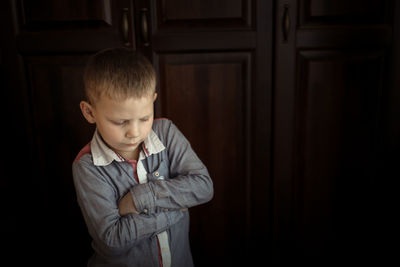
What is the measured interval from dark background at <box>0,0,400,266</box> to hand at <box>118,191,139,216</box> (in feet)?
1.97

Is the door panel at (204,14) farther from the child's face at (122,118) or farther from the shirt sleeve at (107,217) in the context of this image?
the shirt sleeve at (107,217)

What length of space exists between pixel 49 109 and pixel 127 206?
2.53 ft

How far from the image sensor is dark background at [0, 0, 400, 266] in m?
1.40

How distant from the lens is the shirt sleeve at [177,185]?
0.94m

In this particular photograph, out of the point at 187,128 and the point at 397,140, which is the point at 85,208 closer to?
the point at 187,128

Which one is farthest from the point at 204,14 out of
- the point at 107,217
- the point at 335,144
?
the point at 107,217

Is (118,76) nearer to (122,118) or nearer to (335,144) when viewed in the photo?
(122,118)

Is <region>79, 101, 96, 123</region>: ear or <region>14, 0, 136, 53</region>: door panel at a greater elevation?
<region>14, 0, 136, 53</region>: door panel

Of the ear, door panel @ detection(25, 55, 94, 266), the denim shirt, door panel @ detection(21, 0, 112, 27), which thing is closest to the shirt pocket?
the denim shirt

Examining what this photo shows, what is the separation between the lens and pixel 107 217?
35.9 inches

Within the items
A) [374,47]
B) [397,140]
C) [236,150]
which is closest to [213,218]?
[236,150]

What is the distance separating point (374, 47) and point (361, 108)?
24cm

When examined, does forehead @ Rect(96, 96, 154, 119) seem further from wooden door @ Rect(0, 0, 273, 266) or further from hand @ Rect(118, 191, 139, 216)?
wooden door @ Rect(0, 0, 273, 266)

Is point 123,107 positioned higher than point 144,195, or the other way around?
point 123,107
